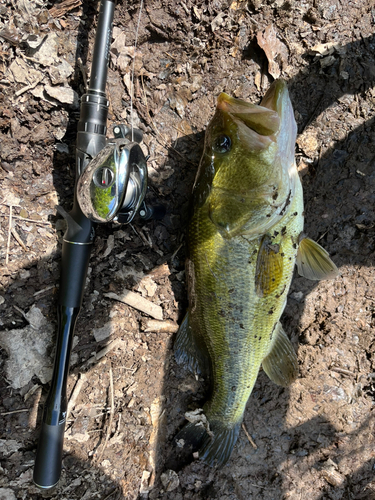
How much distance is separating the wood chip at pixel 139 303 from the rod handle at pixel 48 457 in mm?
912

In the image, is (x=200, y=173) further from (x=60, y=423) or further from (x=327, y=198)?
(x=60, y=423)

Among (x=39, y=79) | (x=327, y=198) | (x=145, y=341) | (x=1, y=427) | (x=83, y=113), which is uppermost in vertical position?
(x=39, y=79)

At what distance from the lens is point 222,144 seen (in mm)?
2127

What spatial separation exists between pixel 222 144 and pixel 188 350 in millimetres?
1564

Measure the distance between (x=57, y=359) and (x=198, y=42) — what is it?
254 cm

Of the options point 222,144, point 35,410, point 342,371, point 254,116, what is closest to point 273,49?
point 254,116

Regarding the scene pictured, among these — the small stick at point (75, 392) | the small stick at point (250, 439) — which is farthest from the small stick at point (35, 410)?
the small stick at point (250, 439)

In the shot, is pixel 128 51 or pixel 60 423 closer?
pixel 60 423

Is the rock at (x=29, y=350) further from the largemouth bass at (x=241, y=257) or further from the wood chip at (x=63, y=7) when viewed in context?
the wood chip at (x=63, y=7)

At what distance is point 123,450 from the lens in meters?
2.50

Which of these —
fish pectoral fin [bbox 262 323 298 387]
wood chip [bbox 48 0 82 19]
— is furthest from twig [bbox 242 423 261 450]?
wood chip [bbox 48 0 82 19]

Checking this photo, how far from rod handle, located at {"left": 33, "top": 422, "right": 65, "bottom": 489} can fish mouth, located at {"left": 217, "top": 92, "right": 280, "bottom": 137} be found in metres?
2.29

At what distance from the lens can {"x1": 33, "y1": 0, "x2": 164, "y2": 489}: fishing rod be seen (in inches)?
70.8

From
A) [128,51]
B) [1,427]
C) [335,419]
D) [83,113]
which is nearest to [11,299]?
[1,427]
